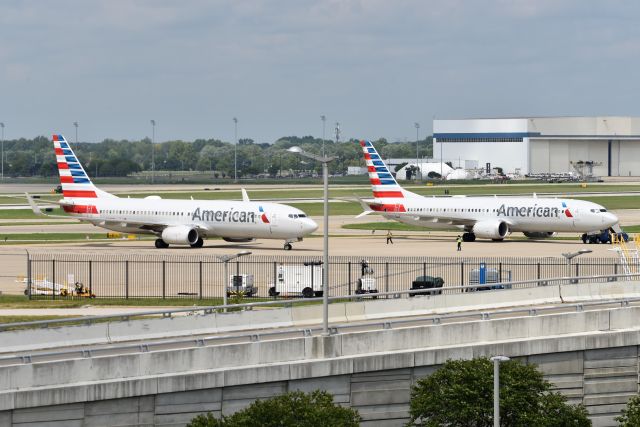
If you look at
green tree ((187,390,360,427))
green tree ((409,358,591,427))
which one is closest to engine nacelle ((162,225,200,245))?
green tree ((409,358,591,427))

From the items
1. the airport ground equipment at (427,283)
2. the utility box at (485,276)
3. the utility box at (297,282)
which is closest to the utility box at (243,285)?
the utility box at (297,282)

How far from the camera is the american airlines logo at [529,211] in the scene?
92188 mm

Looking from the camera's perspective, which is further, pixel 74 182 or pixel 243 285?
pixel 74 182

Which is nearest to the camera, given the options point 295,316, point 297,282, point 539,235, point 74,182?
point 295,316

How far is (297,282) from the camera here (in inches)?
2341

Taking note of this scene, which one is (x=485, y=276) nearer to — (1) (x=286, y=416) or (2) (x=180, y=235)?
(1) (x=286, y=416)

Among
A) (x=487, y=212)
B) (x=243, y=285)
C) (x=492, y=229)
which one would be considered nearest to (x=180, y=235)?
(x=492, y=229)

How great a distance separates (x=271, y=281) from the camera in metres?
63.5

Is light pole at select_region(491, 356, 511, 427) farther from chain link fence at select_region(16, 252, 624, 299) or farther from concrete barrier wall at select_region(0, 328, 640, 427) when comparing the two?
chain link fence at select_region(16, 252, 624, 299)

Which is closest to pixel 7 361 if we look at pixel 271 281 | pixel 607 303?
pixel 607 303

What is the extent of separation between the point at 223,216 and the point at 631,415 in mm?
57035

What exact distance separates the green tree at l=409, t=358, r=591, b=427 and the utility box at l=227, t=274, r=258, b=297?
2619cm

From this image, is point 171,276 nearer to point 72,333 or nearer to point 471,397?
point 72,333

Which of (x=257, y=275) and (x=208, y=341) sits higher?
(x=208, y=341)
